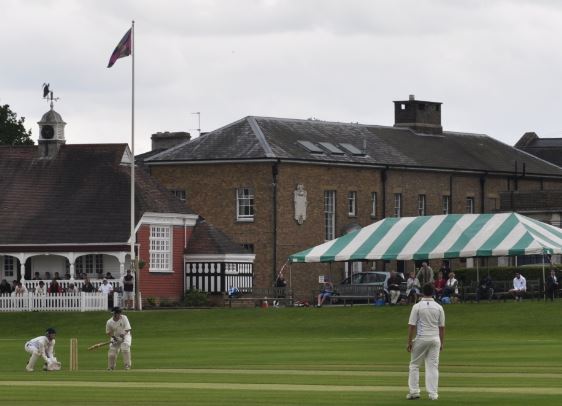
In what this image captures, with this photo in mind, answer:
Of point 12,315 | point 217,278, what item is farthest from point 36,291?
point 217,278

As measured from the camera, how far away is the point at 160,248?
7456 cm

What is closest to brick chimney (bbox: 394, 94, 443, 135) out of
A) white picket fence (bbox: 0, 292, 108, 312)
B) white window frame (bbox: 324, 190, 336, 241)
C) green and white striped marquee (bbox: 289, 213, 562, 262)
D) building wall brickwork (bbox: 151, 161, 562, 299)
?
building wall brickwork (bbox: 151, 161, 562, 299)

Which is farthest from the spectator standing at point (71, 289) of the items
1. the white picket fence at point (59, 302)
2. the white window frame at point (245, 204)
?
the white window frame at point (245, 204)

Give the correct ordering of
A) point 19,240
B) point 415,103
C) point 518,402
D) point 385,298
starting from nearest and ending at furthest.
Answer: point 518,402
point 385,298
point 19,240
point 415,103

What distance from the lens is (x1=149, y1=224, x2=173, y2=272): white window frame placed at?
74000 mm

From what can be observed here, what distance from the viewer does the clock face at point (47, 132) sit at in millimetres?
75938

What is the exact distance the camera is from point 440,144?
93000 millimetres

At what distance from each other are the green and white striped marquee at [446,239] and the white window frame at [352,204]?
705 inches

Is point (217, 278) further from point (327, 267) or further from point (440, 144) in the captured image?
point (440, 144)

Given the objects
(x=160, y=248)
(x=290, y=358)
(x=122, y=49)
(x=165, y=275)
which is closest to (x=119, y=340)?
(x=290, y=358)

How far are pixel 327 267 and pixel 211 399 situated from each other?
5389cm

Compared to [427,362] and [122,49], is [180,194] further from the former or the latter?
[427,362]

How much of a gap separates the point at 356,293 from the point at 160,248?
1012cm

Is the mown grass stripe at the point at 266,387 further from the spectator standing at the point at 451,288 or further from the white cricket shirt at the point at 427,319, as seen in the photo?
the spectator standing at the point at 451,288
